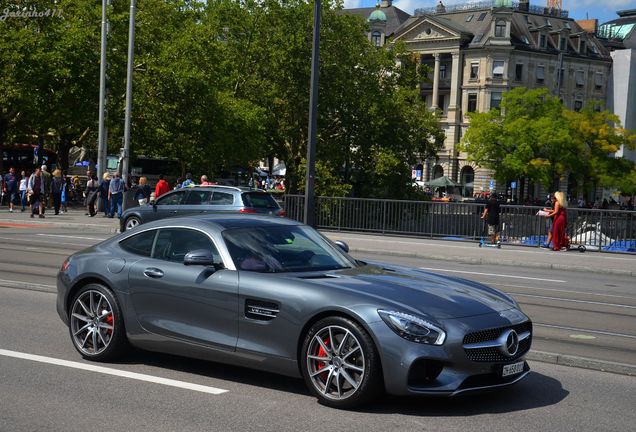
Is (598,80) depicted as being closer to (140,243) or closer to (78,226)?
(78,226)

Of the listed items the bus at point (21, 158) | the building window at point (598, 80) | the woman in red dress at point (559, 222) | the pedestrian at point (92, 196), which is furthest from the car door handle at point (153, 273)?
the building window at point (598, 80)

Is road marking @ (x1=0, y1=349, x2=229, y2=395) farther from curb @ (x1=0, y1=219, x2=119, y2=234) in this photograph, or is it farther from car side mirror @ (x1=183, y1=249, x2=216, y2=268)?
curb @ (x1=0, y1=219, x2=119, y2=234)

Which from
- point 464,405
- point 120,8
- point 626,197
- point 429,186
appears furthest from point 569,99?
point 464,405

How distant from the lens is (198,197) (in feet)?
76.8

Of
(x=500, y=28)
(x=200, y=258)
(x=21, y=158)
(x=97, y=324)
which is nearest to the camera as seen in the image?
(x=200, y=258)

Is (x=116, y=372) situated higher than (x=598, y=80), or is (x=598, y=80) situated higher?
(x=598, y=80)

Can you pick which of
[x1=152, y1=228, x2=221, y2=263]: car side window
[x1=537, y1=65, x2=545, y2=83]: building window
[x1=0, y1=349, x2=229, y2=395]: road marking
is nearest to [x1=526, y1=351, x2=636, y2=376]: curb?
[x1=0, y1=349, x2=229, y2=395]: road marking

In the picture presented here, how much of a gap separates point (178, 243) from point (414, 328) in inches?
95.4

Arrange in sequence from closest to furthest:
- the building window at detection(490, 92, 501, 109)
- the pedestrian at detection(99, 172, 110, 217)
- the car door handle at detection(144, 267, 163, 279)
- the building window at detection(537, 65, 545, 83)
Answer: the car door handle at detection(144, 267, 163, 279), the pedestrian at detection(99, 172, 110, 217), the building window at detection(490, 92, 501, 109), the building window at detection(537, 65, 545, 83)

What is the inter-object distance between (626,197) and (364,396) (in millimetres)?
92484

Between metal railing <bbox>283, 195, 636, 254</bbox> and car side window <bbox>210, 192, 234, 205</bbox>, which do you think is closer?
car side window <bbox>210, 192, 234, 205</bbox>

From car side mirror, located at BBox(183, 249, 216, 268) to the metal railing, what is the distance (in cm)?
2095

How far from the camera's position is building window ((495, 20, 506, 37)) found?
307ft

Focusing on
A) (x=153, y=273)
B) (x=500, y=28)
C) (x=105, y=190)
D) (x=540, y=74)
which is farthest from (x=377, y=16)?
(x=153, y=273)
